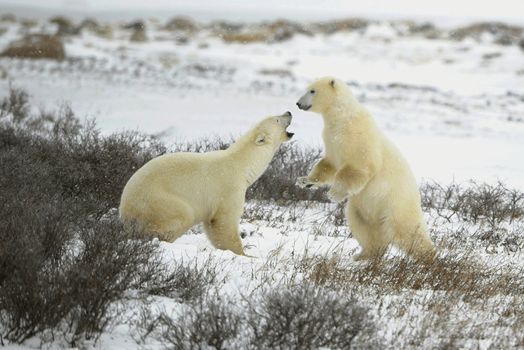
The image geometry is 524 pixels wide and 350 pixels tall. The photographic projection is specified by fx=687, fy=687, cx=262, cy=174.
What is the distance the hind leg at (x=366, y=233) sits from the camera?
5266 mm

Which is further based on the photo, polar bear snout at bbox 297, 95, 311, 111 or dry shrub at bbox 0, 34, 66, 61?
dry shrub at bbox 0, 34, 66, 61

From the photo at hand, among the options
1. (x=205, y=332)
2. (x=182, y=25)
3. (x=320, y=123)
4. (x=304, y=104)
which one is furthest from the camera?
(x=182, y=25)

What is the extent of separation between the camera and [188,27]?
42500 millimetres

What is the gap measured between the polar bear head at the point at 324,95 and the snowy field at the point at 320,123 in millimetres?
1121

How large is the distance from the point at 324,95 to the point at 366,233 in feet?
3.78

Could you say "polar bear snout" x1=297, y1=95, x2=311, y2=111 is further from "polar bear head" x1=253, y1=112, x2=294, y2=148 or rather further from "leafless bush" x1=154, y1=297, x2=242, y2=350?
"leafless bush" x1=154, y1=297, x2=242, y2=350

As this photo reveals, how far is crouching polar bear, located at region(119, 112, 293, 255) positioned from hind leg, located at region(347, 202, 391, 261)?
32.4 inches

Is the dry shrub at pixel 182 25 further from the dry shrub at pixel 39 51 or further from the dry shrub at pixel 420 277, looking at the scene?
the dry shrub at pixel 420 277

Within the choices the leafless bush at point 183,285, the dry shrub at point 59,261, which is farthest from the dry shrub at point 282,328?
the leafless bush at point 183,285

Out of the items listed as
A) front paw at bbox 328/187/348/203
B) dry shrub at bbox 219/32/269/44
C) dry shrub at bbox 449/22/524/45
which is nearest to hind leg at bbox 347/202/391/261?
front paw at bbox 328/187/348/203

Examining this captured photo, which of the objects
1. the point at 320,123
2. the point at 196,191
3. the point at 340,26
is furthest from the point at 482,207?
the point at 340,26

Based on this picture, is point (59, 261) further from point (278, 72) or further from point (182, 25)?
point (182, 25)

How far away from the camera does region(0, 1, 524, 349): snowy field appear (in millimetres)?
3980

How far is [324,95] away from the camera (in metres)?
5.52
